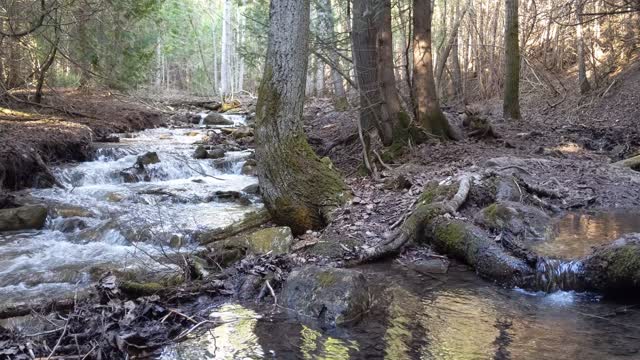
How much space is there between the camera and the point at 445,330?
13.7 ft

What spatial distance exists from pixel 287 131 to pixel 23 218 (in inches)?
183

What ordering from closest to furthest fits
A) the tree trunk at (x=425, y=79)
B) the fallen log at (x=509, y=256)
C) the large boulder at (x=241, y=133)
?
the fallen log at (x=509, y=256) → the tree trunk at (x=425, y=79) → the large boulder at (x=241, y=133)

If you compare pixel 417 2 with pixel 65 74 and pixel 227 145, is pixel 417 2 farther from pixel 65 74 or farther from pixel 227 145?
pixel 65 74

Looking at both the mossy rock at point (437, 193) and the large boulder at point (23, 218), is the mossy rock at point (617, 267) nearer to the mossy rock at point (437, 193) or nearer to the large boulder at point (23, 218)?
the mossy rock at point (437, 193)

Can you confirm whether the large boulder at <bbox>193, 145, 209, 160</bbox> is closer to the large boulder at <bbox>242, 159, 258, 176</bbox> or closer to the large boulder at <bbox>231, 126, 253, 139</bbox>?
the large boulder at <bbox>242, 159, 258, 176</bbox>

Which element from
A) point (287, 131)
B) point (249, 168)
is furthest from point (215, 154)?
point (287, 131)

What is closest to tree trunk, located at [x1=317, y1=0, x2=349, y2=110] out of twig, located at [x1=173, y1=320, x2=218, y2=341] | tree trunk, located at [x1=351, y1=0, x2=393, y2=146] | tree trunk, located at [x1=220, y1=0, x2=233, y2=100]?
tree trunk, located at [x1=351, y1=0, x2=393, y2=146]

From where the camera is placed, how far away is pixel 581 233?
6.50 m

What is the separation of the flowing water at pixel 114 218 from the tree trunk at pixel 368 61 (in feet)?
9.96

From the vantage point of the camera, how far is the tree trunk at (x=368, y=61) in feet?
32.8

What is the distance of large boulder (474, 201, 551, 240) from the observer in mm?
6359

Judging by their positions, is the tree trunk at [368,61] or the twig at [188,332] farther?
the tree trunk at [368,61]

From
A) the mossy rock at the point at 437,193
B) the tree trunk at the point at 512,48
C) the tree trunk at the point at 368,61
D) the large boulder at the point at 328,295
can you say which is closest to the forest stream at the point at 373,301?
the large boulder at the point at 328,295

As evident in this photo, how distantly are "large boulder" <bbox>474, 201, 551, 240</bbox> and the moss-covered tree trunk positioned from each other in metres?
2.06
